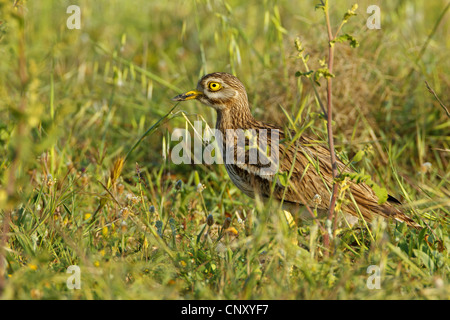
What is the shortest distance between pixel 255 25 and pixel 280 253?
4.81m

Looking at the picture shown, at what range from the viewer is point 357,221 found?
4031mm

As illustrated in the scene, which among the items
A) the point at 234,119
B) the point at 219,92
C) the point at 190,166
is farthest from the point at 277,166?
the point at 190,166

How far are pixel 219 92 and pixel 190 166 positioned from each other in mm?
844

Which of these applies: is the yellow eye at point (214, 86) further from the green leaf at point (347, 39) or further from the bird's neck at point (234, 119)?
the green leaf at point (347, 39)

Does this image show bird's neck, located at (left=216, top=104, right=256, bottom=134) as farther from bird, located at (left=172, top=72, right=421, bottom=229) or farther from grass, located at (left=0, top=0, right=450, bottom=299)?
grass, located at (left=0, top=0, right=450, bottom=299)

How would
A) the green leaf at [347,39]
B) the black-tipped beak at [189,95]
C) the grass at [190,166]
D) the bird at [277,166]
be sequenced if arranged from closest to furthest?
the grass at [190,166] → the green leaf at [347,39] → the bird at [277,166] → the black-tipped beak at [189,95]

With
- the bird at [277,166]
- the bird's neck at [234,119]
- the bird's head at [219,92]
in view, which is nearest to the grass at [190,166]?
the bird at [277,166]

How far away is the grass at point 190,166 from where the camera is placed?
2879 mm

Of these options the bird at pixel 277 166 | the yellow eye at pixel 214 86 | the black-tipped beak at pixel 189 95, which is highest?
the yellow eye at pixel 214 86

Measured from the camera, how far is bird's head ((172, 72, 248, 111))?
178 inches

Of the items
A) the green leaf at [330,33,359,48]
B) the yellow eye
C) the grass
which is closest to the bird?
the yellow eye
